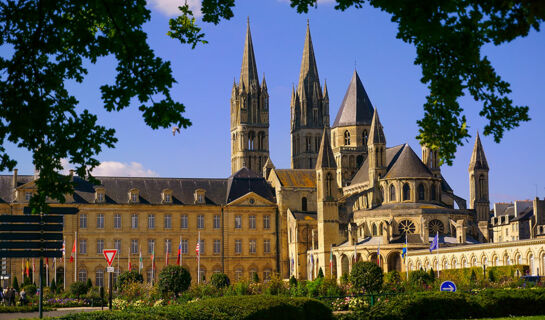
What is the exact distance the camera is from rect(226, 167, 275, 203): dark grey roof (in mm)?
85500

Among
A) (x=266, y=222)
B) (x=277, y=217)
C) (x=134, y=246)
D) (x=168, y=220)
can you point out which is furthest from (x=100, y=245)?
(x=277, y=217)

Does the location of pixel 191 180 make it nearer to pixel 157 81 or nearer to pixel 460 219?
pixel 460 219

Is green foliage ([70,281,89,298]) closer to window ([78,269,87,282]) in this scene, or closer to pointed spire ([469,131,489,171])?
window ([78,269,87,282])

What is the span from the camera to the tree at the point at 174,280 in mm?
41688

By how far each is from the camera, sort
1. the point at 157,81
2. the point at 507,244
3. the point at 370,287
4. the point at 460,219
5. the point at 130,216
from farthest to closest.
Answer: the point at 130,216
the point at 460,219
the point at 507,244
the point at 370,287
the point at 157,81

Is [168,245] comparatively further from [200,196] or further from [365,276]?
[365,276]

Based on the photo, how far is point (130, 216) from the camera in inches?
3231

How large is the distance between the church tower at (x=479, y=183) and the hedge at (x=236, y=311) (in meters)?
64.1

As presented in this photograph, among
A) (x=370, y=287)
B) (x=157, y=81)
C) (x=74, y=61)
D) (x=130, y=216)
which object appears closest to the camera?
(x=157, y=81)

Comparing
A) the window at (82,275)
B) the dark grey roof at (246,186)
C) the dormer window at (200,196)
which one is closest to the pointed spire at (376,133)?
the dark grey roof at (246,186)

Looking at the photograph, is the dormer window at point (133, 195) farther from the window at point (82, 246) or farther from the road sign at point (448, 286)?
the road sign at point (448, 286)

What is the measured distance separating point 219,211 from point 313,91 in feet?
105

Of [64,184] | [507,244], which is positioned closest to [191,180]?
[507,244]

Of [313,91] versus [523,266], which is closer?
[523,266]
